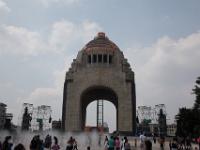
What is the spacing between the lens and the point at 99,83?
42.4 metres

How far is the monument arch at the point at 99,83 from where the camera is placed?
41.5 metres

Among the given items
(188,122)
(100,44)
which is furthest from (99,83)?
(188,122)

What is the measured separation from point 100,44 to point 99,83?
6.78 m

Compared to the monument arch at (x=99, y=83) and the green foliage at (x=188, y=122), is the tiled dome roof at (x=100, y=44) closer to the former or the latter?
the monument arch at (x=99, y=83)

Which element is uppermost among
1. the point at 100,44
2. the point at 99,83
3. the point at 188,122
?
the point at 100,44

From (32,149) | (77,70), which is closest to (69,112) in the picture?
(77,70)

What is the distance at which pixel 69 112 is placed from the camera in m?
42.2

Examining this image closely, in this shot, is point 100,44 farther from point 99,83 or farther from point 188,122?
point 188,122

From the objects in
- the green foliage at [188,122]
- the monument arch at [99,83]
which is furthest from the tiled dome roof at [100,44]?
the green foliage at [188,122]

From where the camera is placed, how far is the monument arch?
4153 centimetres

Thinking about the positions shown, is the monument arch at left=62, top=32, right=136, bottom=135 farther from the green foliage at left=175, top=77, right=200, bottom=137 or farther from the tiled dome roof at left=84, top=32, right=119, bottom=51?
the green foliage at left=175, top=77, right=200, bottom=137

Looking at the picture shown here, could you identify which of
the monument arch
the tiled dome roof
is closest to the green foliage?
the monument arch

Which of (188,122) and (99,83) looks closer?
(99,83)

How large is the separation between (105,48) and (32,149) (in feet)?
108
